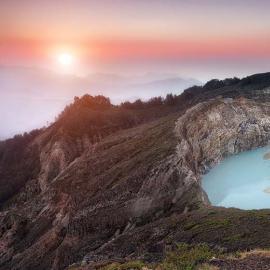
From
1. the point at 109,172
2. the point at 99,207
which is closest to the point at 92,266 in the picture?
the point at 99,207

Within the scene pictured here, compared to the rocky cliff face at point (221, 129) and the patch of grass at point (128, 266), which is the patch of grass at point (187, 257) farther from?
the rocky cliff face at point (221, 129)

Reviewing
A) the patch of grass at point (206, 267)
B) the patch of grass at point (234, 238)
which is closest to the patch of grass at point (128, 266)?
the patch of grass at point (206, 267)

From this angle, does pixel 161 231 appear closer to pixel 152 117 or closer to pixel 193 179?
pixel 193 179

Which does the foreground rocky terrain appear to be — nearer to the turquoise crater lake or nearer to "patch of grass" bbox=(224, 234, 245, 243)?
"patch of grass" bbox=(224, 234, 245, 243)

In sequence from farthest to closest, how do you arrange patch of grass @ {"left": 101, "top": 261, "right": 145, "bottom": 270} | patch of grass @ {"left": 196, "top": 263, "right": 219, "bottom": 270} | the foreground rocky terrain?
1. the foreground rocky terrain
2. patch of grass @ {"left": 101, "top": 261, "right": 145, "bottom": 270}
3. patch of grass @ {"left": 196, "top": 263, "right": 219, "bottom": 270}

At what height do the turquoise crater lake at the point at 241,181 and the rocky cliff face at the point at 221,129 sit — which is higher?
the rocky cliff face at the point at 221,129

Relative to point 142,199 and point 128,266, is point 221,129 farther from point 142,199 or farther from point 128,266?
point 128,266

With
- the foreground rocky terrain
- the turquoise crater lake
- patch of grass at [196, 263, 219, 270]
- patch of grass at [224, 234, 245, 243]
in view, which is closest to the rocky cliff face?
the foreground rocky terrain
